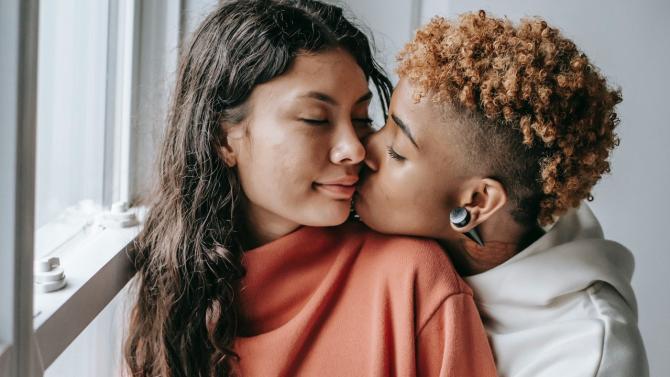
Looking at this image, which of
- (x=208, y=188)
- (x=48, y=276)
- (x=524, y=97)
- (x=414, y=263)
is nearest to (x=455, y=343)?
(x=414, y=263)

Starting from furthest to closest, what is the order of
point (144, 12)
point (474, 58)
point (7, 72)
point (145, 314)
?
point (144, 12), point (145, 314), point (474, 58), point (7, 72)

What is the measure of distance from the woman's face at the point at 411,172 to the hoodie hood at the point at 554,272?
0.39 feet

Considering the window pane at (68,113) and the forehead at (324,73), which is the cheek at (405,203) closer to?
the forehead at (324,73)

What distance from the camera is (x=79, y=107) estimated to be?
1250 mm

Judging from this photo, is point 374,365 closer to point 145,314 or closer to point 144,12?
point 145,314

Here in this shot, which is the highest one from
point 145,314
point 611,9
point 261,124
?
point 611,9

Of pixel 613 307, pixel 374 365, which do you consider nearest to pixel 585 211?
pixel 613 307

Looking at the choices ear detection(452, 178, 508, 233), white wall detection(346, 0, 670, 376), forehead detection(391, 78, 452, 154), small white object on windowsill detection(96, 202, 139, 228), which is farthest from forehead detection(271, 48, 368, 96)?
white wall detection(346, 0, 670, 376)

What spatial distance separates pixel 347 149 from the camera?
1.10 metres

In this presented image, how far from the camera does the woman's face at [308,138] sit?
110 centimetres

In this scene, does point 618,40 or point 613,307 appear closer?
point 613,307

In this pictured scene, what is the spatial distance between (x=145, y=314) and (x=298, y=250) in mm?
309

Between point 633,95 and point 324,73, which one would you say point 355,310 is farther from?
point 633,95

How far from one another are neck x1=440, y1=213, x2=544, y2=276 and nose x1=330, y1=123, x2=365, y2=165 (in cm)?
21
